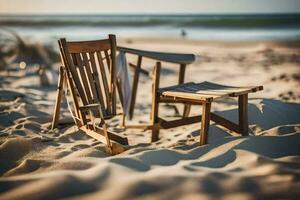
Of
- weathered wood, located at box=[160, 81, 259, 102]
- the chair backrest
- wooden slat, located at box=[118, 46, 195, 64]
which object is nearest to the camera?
weathered wood, located at box=[160, 81, 259, 102]

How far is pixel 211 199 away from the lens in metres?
2.52

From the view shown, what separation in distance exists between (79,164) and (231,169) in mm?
1268

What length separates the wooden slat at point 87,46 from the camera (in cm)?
406

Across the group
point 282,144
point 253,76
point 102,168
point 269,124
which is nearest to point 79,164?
point 102,168

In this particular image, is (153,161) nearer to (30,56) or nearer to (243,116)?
(243,116)

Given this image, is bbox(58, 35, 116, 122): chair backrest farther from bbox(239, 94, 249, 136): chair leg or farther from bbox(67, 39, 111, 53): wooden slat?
bbox(239, 94, 249, 136): chair leg

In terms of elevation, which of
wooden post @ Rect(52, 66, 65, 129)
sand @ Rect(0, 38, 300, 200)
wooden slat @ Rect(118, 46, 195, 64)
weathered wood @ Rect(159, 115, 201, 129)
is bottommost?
sand @ Rect(0, 38, 300, 200)

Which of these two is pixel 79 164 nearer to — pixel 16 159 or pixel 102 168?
pixel 102 168

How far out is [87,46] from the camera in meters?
4.19

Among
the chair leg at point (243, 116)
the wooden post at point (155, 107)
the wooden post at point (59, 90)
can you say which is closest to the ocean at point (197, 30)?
the wooden post at point (155, 107)

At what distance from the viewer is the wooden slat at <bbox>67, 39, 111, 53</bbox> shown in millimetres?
4062

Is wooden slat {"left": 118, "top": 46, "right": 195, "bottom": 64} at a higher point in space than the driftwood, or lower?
higher

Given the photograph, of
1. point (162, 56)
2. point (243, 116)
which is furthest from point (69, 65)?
point (243, 116)

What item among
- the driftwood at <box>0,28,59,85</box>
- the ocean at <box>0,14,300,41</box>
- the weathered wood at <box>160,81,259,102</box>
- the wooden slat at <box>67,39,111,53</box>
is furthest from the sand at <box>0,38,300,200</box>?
the ocean at <box>0,14,300,41</box>
